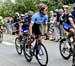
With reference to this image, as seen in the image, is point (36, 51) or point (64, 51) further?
point (64, 51)

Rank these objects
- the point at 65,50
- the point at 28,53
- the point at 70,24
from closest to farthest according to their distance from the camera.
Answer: the point at 70,24
the point at 28,53
the point at 65,50

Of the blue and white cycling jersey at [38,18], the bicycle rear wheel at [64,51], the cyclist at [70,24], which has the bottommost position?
the bicycle rear wheel at [64,51]

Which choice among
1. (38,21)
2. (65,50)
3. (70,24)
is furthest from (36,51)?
(70,24)

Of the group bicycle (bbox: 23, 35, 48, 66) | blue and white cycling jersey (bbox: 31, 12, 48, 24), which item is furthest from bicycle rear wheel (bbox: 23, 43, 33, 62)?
blue and white cycling jersey (bbox: 31, 12, 48, 24)

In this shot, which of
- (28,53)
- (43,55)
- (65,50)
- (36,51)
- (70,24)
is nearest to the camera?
(43,55)

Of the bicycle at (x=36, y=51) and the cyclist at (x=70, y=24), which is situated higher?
the cyclist at (x=70, y=24)

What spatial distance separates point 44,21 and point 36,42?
27.9 inches

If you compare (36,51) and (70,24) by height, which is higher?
(70,24)

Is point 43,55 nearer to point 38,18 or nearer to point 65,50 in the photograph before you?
point 38,18

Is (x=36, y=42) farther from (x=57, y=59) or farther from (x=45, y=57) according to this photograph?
(x=57, y=59)

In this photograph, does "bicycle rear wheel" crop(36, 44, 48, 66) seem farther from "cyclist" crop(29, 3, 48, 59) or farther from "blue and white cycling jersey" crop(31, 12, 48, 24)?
"blue and white cycling jersey" crop(31, 12, 48, 24)

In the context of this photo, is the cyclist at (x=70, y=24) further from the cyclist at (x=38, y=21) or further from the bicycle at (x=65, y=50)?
the cyclist at (x=38, y=21)

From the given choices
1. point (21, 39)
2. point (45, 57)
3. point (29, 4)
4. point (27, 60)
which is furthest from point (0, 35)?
point (29, 4)

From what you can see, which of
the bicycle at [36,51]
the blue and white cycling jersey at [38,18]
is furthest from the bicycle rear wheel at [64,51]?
the blue and white cycling jersey at [38,18]
